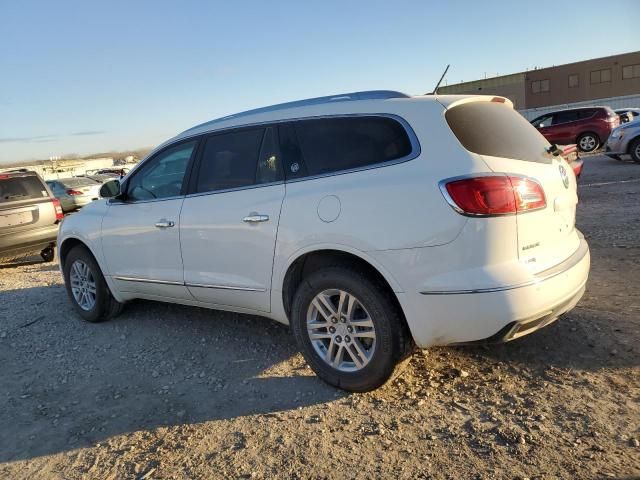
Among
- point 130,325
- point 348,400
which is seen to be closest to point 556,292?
point 348,400

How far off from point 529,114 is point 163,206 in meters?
39.3

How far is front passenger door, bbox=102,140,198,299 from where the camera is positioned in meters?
4.26

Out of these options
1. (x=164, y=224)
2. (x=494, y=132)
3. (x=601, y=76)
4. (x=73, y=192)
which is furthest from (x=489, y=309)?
(x=601, y=76)

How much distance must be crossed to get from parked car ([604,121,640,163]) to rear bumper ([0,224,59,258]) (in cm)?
1325

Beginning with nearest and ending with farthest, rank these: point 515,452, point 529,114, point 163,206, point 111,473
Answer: point 515,452
point 111,473
point 163,206
point 529,114

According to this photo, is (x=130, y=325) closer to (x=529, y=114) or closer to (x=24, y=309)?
(x=24, y=309)

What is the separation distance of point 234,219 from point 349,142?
39.1 inches

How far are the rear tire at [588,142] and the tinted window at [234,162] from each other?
18.8 metres

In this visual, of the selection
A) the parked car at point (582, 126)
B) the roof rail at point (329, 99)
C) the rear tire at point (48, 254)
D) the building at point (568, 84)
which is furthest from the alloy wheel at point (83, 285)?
the building at point (568, 84)

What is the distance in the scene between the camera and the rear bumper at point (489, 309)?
2.80 meters

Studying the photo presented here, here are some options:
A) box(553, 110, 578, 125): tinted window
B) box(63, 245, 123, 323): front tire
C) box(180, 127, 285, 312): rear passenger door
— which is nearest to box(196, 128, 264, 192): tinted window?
box(180, 127, 285, 312): rear passenger door

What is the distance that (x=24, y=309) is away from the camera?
572 centimetres

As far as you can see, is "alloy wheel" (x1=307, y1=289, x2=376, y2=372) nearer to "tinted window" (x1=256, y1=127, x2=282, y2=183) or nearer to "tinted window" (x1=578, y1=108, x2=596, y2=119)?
"tinted window" (x1=256, y1=127, x2=282, y2=183)

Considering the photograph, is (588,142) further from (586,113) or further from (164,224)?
(164,224)
